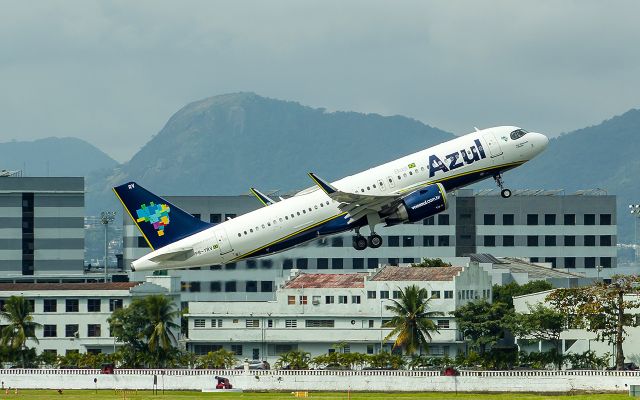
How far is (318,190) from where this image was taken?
115688mm

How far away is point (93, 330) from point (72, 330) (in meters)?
2.82

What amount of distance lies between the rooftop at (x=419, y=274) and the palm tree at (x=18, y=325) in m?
47.1

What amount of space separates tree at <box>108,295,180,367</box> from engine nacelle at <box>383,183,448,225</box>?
55791mm

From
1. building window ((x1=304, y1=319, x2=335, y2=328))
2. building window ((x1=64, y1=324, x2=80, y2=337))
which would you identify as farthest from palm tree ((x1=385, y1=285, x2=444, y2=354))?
building window ((x1=64, y1=324, x2=80, y2=337))

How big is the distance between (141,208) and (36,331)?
243 ft

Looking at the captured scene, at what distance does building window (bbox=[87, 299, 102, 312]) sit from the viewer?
623ft

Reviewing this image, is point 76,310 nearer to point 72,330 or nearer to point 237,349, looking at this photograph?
point 72,330

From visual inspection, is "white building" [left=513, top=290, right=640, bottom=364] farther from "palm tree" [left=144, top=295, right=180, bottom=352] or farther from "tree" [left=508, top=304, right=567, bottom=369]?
"palm tree" [left=144, top=295, right=180, bottom=352]

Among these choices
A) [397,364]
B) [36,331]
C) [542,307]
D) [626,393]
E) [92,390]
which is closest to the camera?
[626,393]

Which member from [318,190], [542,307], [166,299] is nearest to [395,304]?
[542,307]

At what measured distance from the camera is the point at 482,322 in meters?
177

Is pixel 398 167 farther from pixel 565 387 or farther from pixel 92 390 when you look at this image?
pixel 92 390

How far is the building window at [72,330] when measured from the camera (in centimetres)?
18800

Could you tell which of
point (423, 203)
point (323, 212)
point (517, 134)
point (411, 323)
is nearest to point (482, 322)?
point (411, 323)
